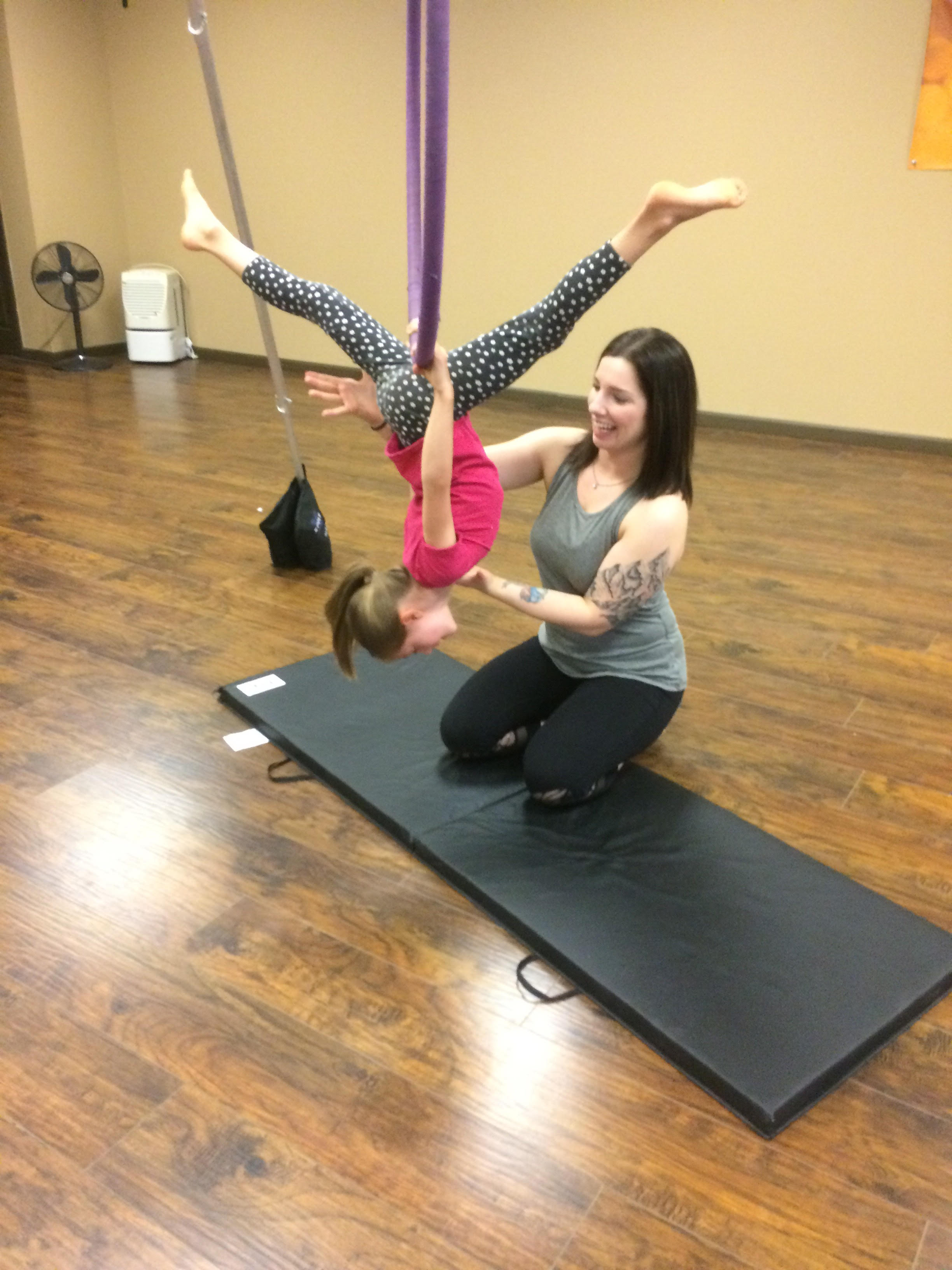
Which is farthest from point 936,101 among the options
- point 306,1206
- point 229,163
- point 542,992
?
point 306,1206

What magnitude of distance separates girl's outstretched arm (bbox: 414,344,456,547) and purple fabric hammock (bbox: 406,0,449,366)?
0.12ft

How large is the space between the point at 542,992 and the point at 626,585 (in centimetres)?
77

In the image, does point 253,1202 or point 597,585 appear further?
point 597,585

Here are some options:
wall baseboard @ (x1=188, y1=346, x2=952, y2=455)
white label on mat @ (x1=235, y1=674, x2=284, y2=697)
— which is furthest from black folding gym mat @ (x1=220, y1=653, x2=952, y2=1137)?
wall baseboard @ (x1=188, y1=346, x2=952, y2=455)

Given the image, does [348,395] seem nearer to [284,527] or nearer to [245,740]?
[245,740]

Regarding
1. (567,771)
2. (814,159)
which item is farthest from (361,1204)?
(814,159)

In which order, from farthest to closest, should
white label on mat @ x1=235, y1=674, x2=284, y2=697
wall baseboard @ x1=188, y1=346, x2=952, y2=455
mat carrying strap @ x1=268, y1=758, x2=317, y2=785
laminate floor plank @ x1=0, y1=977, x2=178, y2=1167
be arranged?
wall baseboard @ x1=188, y1=346, x2=952, y2=455, white label on mat @ x1=235, y1=674, x2=284, y2=697, mat carrying strap @ x1=268, y1=758, x2=317, y2=785, laminate floor plank @ x1=0, y1=977, x2=178, y2=1167

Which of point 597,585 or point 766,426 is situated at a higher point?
point 597,585

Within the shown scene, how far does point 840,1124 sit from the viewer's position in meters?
1.45

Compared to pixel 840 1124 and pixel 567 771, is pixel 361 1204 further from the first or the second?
pixel 567 771

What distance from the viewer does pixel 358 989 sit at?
1684 mm

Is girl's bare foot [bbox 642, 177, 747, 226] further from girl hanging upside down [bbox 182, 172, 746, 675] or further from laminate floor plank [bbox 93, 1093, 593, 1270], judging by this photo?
laminate floor plank [bbox 93, 1093, 593, 1270]

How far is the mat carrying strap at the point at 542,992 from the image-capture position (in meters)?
1.66

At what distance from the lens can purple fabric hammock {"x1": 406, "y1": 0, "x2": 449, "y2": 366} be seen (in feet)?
4.14
